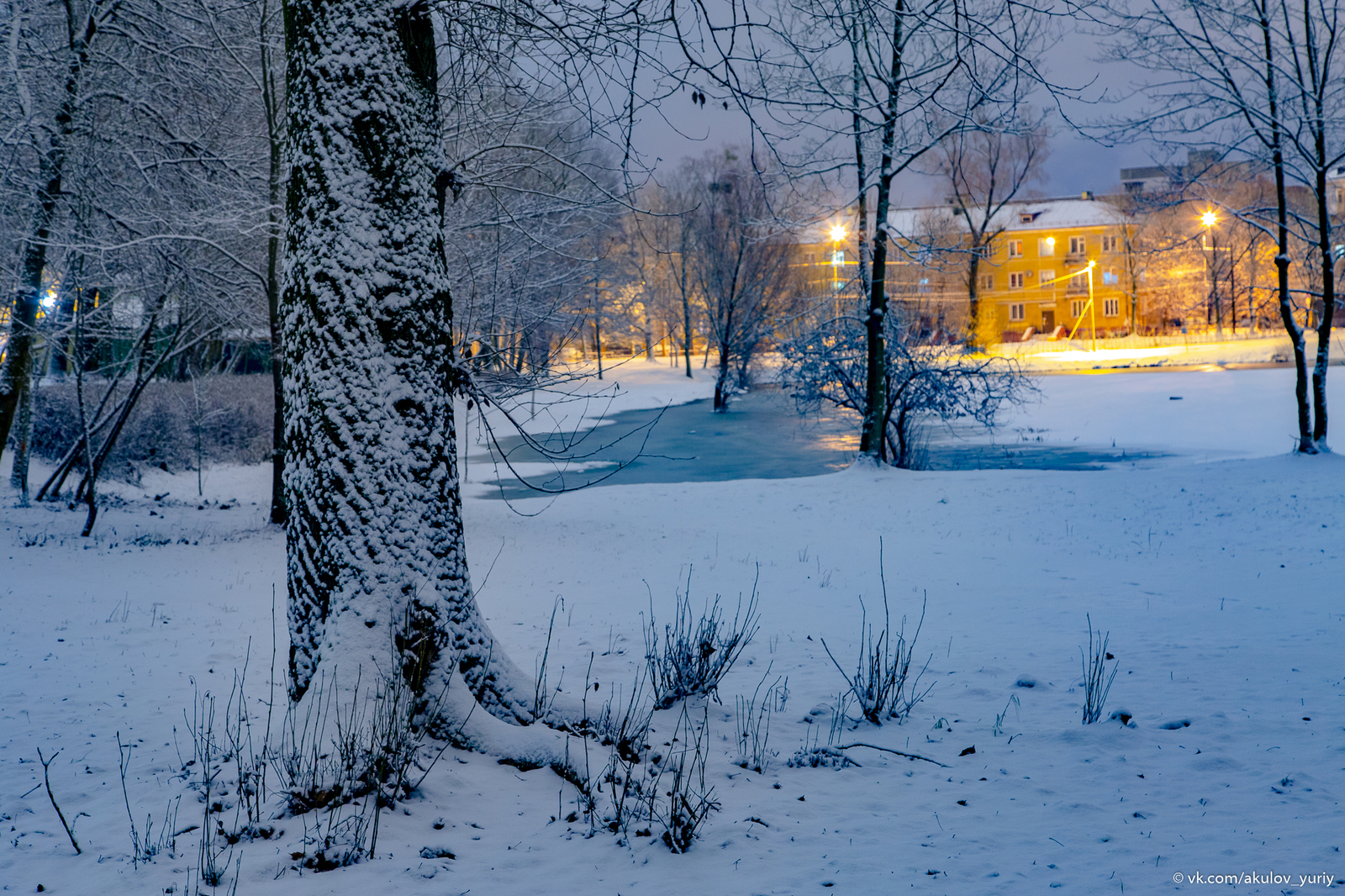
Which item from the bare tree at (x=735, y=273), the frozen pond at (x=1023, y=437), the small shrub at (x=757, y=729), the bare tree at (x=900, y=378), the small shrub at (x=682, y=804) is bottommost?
the small shrub at (x=757, y=729)

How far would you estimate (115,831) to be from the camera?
10.1 ft

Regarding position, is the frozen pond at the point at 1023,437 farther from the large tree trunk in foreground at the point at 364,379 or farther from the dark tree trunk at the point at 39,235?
the large tree trunk in foreground at the point at 364,379

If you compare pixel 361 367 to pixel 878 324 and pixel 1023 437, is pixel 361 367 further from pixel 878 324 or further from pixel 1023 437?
pixel 1023 437

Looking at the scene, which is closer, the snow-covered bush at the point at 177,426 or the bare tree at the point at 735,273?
the snow-covered bush at the point at 177,426

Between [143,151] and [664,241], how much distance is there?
3646 cm

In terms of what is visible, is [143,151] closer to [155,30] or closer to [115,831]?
[155,30]

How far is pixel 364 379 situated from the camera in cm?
363

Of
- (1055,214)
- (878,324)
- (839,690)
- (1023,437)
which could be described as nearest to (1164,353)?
(1023,437)

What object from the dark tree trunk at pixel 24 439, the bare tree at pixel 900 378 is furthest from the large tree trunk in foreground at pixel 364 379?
the bare tree at pixel 900 378

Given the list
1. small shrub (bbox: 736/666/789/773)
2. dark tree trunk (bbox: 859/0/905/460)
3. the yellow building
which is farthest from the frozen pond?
the yellow building

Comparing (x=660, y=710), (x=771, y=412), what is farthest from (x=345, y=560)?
(x=771, y=412)

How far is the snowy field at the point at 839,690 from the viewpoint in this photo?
2957 mm

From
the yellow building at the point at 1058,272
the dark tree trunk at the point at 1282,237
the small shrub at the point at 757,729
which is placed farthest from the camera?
the yellow building at the point at 1058,272

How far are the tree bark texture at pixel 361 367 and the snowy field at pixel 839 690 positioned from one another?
66 centimetres
